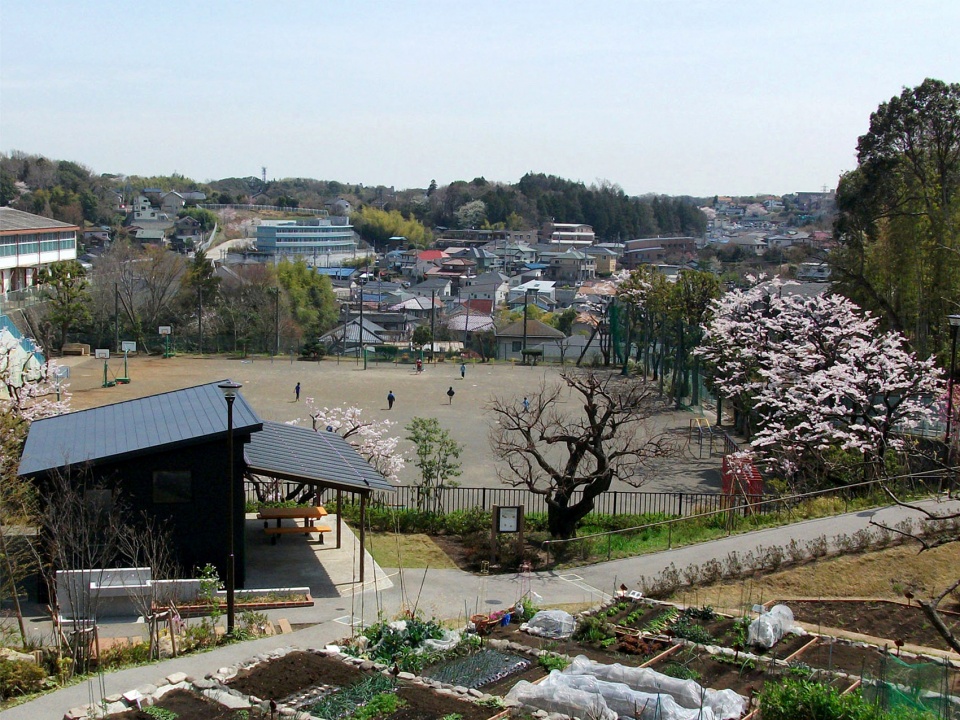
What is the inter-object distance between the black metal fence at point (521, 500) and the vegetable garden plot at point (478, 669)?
916 centimetres

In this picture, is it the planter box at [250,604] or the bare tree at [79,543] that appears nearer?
the bare tree at [79,543]

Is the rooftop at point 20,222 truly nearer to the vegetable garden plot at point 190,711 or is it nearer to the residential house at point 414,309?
the residential house at point 414,309

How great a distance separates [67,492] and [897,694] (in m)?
9.95

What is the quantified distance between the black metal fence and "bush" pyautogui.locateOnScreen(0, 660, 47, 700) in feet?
34.1

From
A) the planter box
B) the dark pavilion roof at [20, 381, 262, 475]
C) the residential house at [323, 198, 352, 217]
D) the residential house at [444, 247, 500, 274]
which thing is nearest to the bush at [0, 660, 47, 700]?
the planter box

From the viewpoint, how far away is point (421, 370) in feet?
154

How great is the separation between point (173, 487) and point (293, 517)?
321 cm

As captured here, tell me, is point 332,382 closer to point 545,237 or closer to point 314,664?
point 314,664

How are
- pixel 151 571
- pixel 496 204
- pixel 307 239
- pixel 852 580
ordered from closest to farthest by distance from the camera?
pixel 151 571 < pixel 852 580 < pixel 307 239 < pixel 496 204

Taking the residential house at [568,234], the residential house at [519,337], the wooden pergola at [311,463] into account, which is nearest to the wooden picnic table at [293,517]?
the wooden pergola at [311,463]

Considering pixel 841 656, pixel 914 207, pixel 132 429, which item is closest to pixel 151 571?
pixel 132 429

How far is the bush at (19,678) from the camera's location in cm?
980

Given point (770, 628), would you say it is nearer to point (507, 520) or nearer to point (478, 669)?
point (478, 669)

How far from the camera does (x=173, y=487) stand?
14703mm
